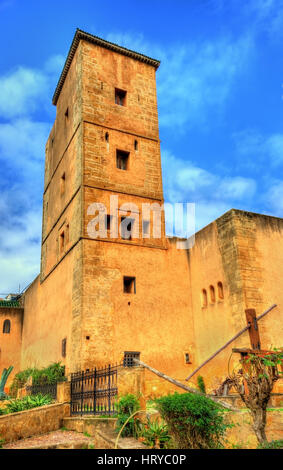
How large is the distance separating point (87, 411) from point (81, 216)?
863cm

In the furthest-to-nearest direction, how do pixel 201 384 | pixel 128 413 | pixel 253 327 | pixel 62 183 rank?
pixel 62 183, pixel 201 384, pixel 253 327, pixel 128 413

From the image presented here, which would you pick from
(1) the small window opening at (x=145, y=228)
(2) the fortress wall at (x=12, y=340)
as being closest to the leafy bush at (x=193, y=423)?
(1) the small window opening at (x=145, y=228)

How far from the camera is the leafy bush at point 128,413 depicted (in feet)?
27.3

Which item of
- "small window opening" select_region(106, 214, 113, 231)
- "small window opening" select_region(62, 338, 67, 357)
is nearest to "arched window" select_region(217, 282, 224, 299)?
"small window opening" select_region(106, 214, 113, 231)

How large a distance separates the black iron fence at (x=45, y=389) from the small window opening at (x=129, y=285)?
5.05 m

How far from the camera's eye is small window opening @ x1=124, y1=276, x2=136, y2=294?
17.8m

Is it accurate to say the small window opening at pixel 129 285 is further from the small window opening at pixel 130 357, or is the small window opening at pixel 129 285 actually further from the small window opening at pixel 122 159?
the small window opening at pixel 122 159

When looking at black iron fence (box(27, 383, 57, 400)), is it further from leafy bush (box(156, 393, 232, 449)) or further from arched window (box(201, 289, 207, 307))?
arched window (box(201, 289, 207, 307))

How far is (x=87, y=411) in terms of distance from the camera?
36.6ft

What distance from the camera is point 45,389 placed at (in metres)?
14.6

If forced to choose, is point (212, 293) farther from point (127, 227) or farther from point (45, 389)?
point (45, 389)

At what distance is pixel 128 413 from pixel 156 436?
5.32 ft

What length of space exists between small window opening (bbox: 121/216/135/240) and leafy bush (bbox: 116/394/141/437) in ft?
31.7

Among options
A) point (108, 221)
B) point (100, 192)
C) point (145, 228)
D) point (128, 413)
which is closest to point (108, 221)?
point (108, 221)
